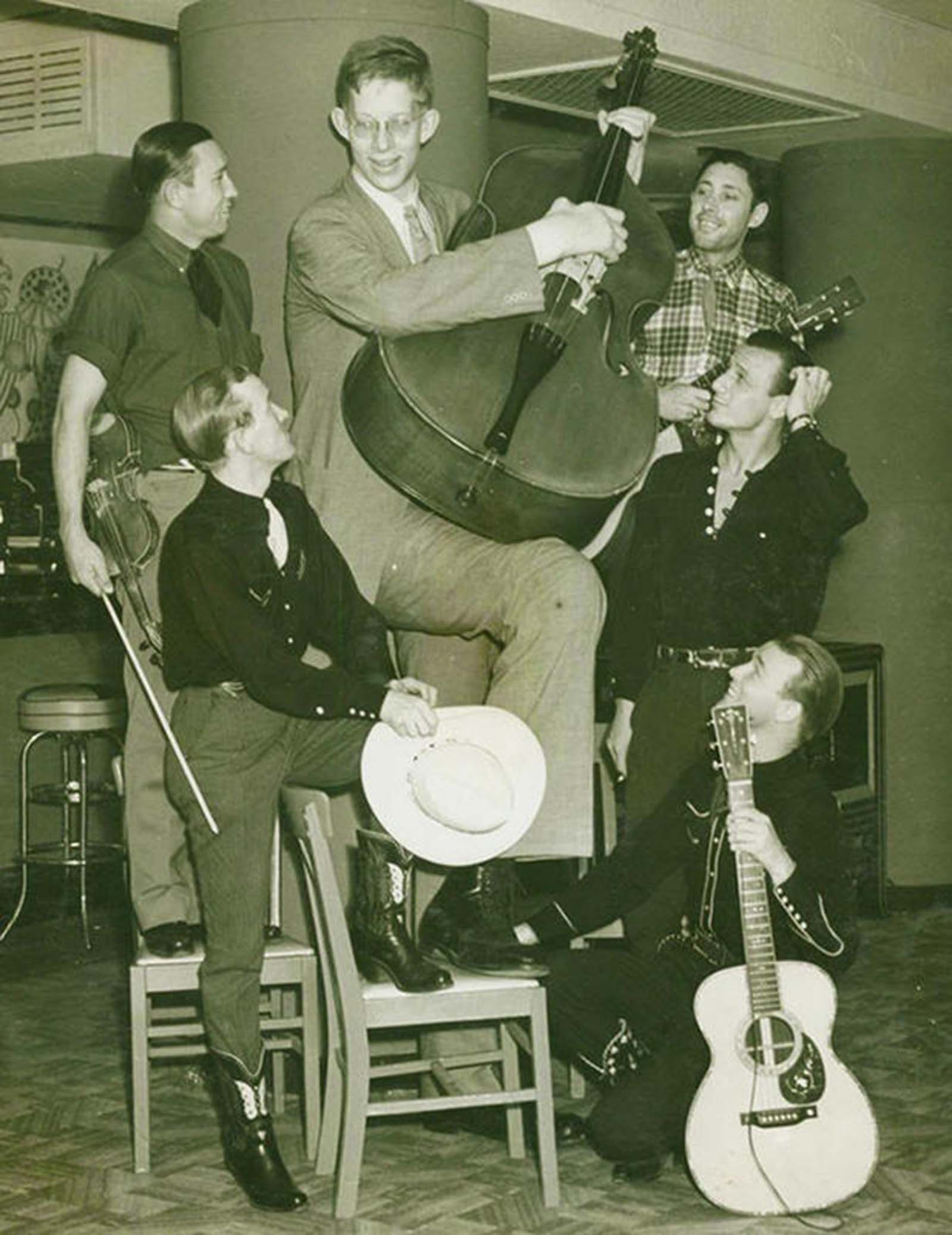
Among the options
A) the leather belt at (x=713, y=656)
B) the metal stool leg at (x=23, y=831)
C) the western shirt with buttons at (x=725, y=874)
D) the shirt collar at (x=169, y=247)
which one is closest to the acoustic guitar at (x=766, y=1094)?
the western shirt with buttons at (x=725, y=874)

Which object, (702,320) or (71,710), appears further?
(71,710)

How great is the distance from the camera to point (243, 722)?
4109 mm

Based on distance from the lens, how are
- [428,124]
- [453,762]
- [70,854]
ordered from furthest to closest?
[70,854] → [428,124] → [453,762]

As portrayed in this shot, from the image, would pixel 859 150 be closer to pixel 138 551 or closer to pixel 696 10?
pixel 696 10

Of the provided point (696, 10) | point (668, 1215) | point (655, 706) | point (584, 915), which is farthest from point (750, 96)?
point (668, 1215)

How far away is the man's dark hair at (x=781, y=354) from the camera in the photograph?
4.59 m

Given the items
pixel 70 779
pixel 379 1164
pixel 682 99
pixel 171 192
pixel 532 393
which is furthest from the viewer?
pixel 70 779

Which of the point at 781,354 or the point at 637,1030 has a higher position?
the point at 781,354

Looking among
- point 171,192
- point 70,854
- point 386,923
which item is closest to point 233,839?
point 386,923

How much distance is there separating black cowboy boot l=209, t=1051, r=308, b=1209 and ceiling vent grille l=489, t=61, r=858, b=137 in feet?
10.1

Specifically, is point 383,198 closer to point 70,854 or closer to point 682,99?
point 682,99

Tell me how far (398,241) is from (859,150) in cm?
330

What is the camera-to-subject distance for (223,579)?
404 cm

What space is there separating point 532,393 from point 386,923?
43.3 inches
